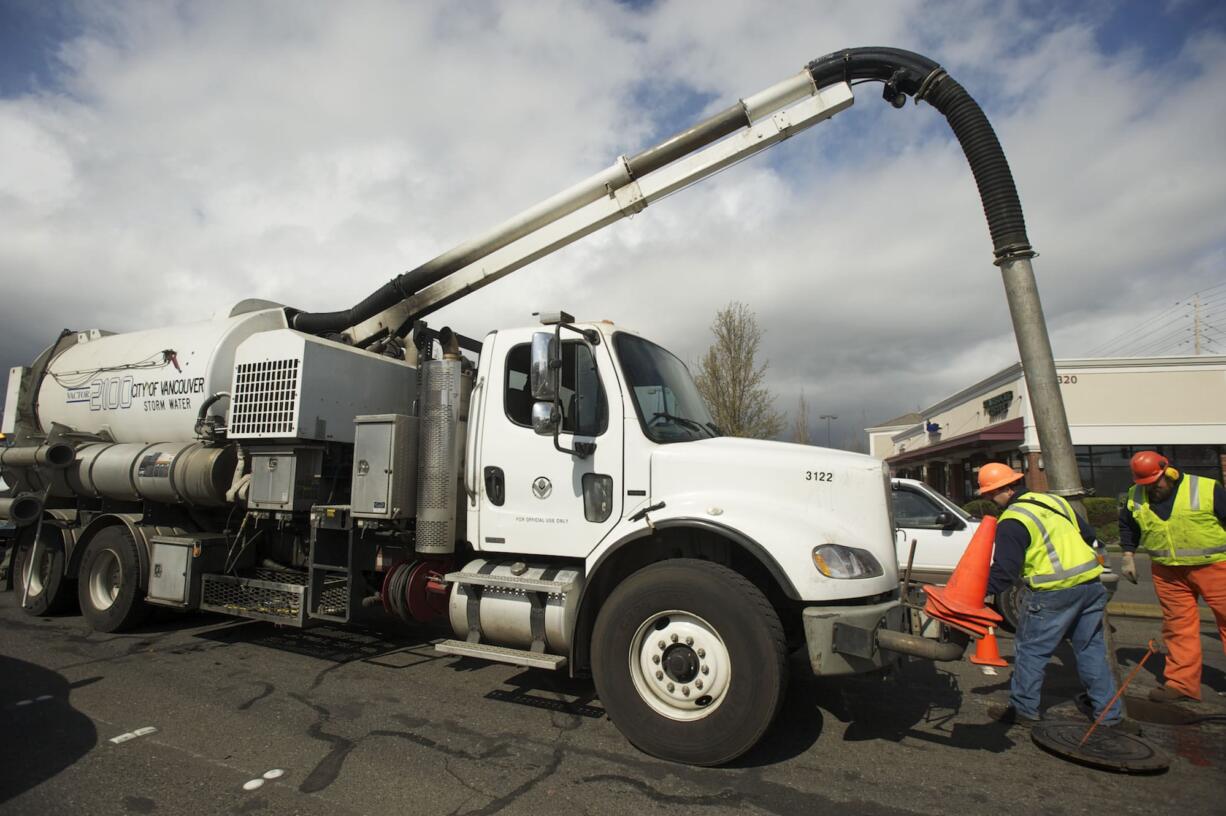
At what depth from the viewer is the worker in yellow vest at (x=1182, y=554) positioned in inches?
195

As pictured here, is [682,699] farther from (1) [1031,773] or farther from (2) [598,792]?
(1) [1031,773]

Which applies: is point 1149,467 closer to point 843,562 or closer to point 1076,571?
point 1076,571

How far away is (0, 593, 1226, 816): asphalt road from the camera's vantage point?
11.1ft

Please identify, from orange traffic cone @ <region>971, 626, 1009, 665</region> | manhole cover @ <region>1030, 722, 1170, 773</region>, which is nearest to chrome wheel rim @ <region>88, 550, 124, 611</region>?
orange traffic cone @ <region>971, 626, 1009, 665</region>

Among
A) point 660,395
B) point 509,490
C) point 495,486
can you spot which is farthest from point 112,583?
point 660,395

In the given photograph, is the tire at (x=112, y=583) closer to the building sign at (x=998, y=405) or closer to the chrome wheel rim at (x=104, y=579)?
the chrome wheel rim at (x=104, y=579)

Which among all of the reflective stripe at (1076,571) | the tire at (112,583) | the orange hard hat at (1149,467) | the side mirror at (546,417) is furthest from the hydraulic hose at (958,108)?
the tire at (112,583)

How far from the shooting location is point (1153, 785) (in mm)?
3574

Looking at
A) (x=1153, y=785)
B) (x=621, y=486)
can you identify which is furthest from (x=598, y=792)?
(x=1153, y=785)

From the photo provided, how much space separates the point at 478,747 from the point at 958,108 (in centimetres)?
653

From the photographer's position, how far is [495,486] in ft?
16.2

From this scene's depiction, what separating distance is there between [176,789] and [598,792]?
217 cm

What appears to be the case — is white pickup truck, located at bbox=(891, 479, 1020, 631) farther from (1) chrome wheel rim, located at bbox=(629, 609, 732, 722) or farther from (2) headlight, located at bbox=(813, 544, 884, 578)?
(1) chrome wheel rim, located at bbox=(629, 609, 732, 722)

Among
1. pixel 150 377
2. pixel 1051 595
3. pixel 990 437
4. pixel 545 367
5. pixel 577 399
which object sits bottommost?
pixel 1051 595
